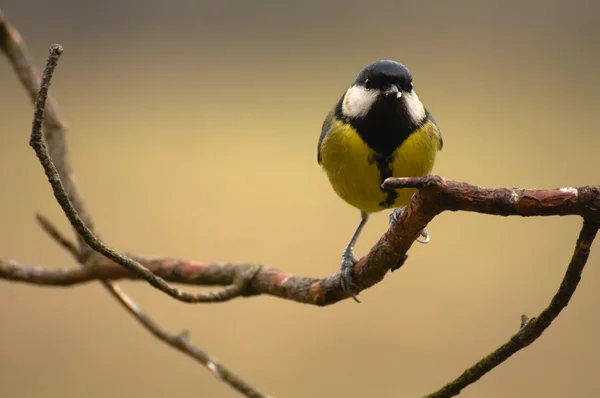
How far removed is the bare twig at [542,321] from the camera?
2.68 ft

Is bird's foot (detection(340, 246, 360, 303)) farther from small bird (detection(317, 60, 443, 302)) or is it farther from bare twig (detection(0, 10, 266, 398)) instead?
bare twig (detection(0, 10, 266, 398))

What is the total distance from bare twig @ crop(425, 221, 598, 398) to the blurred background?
1460 mm

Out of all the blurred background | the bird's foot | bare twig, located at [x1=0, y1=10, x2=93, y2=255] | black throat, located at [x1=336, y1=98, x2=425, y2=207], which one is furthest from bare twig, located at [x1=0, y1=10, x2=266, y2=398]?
the blurred background

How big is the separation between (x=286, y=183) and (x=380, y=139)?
64.9 inches

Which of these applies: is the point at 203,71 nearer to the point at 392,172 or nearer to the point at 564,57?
the point at 564,57

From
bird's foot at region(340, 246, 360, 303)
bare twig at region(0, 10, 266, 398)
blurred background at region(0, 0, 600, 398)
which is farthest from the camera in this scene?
blurred background at region(0, 0, 600, 398)

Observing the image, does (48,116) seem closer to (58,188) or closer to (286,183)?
(58,188)

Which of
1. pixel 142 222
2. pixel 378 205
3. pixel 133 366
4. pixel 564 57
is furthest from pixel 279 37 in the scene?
pixel 378 205

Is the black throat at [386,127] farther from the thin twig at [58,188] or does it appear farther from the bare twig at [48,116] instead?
the bare twig at [48,116]

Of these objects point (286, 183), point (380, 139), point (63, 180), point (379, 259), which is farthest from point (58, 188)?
point (286, 183)

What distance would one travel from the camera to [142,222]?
9.37 ft

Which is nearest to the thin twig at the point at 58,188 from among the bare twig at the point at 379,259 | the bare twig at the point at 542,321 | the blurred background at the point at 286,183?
the bare twig at the point at 379,259

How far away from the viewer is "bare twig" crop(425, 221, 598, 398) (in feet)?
2.68

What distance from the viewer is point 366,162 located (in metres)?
1.28
